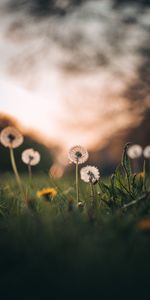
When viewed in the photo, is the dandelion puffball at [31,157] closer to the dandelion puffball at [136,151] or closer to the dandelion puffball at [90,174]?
the dandelion puffball at [90,174]

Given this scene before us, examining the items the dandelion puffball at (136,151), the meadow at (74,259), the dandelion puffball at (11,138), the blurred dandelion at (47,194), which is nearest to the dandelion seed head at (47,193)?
the blurred dandelion at (47,194)

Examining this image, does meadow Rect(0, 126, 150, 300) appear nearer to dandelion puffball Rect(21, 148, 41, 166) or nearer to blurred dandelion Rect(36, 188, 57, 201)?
blurred dandelion Rect(36, 188, 57, 201)

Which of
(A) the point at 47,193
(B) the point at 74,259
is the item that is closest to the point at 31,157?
(A) the point at 47,193

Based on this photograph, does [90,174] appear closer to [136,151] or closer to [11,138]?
[11,138]

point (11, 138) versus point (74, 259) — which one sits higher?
point (11, 138)

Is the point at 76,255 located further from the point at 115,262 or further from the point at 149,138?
the point at 149,138

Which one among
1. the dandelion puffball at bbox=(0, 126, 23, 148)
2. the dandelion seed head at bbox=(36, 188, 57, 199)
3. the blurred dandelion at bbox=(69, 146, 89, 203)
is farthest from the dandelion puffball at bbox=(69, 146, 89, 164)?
the dandelion puffball at bbox=(0, 126, 23, 148)

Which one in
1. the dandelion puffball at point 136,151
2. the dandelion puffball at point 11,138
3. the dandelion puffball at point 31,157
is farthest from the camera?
the dandelion puffball at point 136,151
